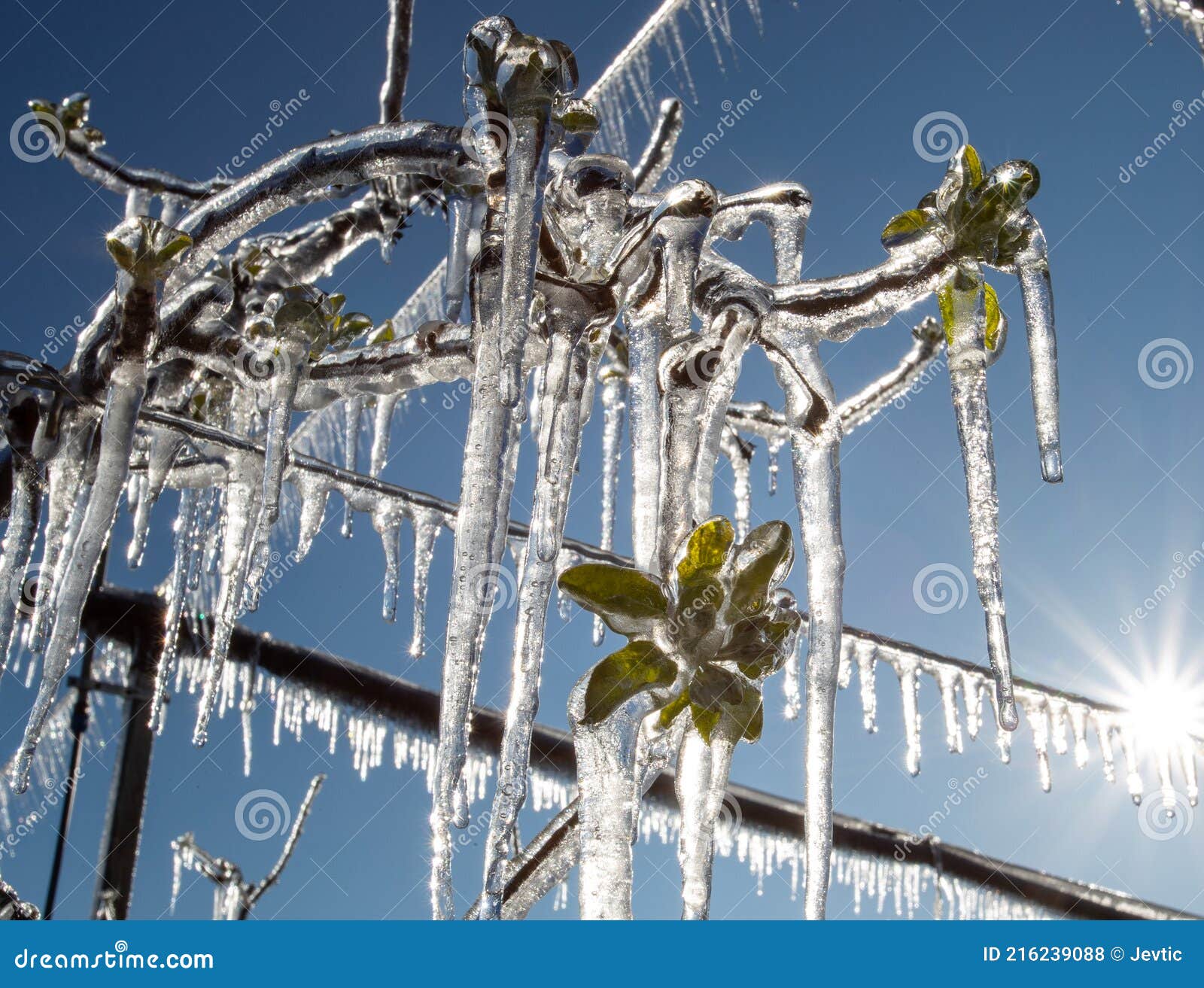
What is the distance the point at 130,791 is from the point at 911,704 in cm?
185

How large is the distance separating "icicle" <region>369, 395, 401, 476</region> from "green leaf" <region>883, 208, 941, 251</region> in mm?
1050

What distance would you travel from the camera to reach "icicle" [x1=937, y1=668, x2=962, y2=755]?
2.02 meters

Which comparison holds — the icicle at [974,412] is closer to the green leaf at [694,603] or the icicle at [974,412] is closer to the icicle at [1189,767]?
the green leaf at [694,603]

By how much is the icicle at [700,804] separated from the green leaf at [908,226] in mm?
396

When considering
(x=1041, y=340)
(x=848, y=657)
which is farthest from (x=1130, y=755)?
(x=1041, y=340)

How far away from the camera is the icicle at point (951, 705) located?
2.02m

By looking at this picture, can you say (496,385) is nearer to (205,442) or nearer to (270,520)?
(270,520)

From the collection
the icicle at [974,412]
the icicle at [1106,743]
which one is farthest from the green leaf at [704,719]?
the icicle at [1106,743]

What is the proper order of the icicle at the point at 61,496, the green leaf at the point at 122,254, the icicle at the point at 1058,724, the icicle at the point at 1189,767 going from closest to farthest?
the green leaf at the point at 122,254 → the icicle at the point at 61,496 → the icicle at the point at 1058,724 → the icicle at the point at 1189,767

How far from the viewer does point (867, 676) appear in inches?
75.4

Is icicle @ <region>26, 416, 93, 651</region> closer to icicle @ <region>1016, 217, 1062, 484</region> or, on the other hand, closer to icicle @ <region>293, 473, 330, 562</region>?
icicle @ <region>293, 473, 330, 562</region>

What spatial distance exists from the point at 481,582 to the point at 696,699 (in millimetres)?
137

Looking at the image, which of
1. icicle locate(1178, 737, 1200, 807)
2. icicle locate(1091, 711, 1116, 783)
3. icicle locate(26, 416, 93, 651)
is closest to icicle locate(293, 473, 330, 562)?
icicle locate(26, 416, 93, 651)

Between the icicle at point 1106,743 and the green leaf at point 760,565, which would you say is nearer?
the green leaf at point 760,565
